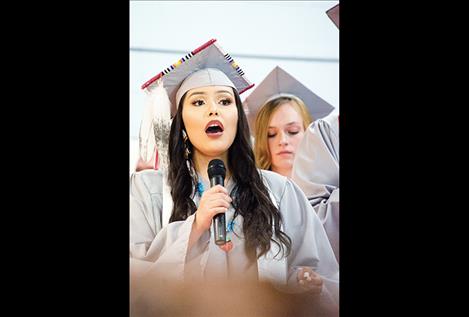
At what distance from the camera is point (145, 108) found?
4527mm

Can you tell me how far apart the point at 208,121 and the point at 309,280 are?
107 cm

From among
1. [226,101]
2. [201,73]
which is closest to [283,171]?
[226,101]

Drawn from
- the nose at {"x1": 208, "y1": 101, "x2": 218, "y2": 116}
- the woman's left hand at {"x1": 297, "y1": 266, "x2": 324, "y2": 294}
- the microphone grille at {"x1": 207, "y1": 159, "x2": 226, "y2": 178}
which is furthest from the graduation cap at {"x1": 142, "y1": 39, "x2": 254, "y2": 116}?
the woman's left hand at {"x1": 297, "y1": 266, "x2": 324, "y2": 294}

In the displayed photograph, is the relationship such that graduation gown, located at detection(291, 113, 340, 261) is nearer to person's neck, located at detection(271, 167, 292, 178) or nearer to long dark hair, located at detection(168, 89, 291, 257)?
person's neck, located at detection(271, 167, 292, 178)

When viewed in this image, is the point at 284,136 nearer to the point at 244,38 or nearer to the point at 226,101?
the point at 226,101

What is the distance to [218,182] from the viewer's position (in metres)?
4.55

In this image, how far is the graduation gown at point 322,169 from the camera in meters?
4.69

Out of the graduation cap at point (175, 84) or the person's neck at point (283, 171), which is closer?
the graduation cap at point (175, 84)

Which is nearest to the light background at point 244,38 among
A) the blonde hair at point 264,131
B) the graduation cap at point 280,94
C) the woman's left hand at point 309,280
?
the graduation cap at point 280,94

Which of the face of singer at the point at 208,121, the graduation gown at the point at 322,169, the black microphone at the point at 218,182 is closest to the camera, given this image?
the black microphone at the point at 218,182

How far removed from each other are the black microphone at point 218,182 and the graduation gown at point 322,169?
432 millimetres

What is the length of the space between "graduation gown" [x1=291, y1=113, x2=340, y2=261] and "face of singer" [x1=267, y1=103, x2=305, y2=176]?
38 mm

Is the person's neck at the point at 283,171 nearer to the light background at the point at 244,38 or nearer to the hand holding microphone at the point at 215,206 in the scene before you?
the hand holding microphone at the point at 215,206
